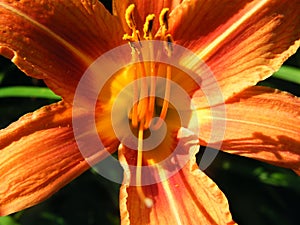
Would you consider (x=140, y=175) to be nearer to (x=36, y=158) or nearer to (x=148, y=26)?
(x=36, y=158)

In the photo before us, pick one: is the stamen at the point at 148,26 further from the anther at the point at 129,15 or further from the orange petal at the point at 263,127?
the orange petal at the point at 263,127

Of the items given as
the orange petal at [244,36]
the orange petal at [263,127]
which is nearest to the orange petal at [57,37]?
the orange petal at [244,36]

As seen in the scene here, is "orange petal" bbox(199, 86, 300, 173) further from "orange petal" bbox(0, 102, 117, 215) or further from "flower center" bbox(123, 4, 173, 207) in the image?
"orange petal" bbox(0, 102, 117, 215)

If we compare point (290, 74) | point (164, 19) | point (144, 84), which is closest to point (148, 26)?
point (164, 19)

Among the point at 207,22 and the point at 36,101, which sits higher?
the point at 207,22

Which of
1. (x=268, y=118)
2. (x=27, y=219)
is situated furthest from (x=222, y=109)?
(x=27, y=219)

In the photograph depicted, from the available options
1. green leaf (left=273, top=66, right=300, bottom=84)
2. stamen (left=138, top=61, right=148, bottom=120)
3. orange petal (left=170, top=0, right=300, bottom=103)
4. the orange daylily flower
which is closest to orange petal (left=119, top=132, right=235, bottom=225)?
the orange daylily flower

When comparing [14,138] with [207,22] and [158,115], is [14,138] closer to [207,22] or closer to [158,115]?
[158,115]

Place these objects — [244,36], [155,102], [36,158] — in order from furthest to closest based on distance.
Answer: [155,102] < [244,36] < [36,158]
